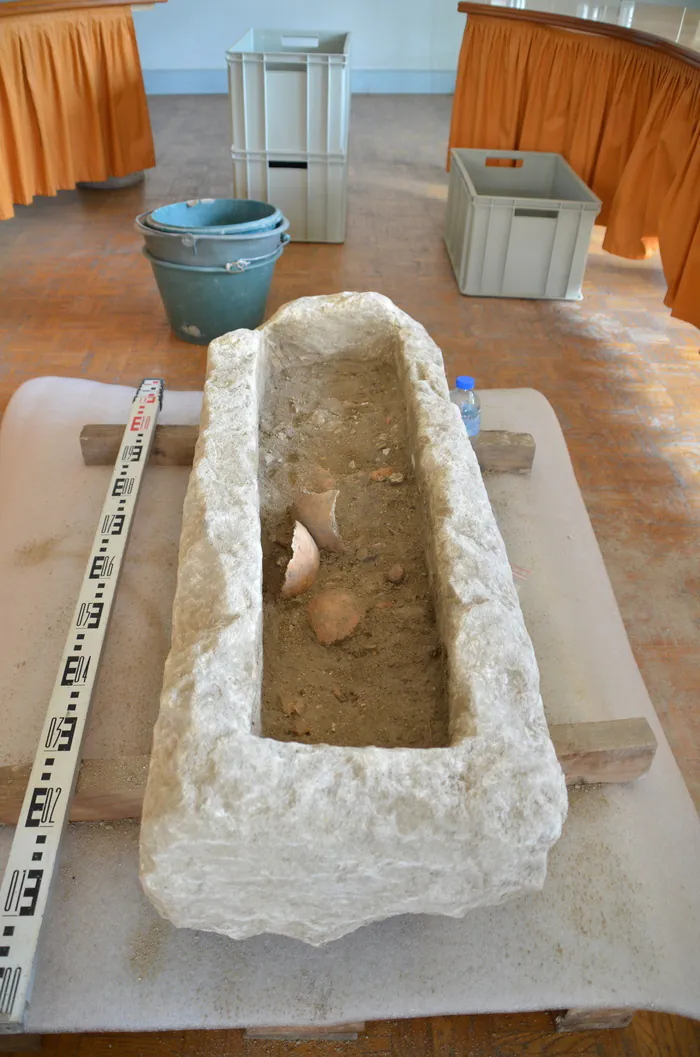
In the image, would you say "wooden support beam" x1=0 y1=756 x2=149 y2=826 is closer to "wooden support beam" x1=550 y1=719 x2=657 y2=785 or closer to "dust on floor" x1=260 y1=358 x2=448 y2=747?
"dust on floor" x1=260 y1=358 x2=448 y2=747

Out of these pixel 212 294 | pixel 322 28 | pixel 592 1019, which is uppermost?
pixel 322 28

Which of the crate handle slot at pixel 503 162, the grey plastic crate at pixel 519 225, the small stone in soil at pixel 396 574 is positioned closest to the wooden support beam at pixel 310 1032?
the small stone in soil at pixel 396 574

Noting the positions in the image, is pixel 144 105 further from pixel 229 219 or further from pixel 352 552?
pixel 352 552

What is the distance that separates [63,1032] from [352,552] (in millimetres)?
1231

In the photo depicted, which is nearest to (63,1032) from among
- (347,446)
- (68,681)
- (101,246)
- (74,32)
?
(68,681)

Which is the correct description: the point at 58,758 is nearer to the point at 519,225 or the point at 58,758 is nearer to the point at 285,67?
the point at 519,225

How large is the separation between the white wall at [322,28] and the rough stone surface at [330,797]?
25.7 feet

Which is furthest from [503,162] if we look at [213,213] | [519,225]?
[213,213]

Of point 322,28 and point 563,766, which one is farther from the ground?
point 322,28

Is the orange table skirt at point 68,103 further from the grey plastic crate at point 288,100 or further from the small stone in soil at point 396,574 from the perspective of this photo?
the small stone in soil at point 396,574

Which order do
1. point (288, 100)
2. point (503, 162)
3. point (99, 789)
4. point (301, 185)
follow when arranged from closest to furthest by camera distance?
point (99, 789), point (288, 100), point (301, 185), point (503, 162)

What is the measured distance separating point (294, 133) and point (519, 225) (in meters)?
1.41

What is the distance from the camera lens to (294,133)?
15.3ft

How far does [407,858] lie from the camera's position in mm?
1270
